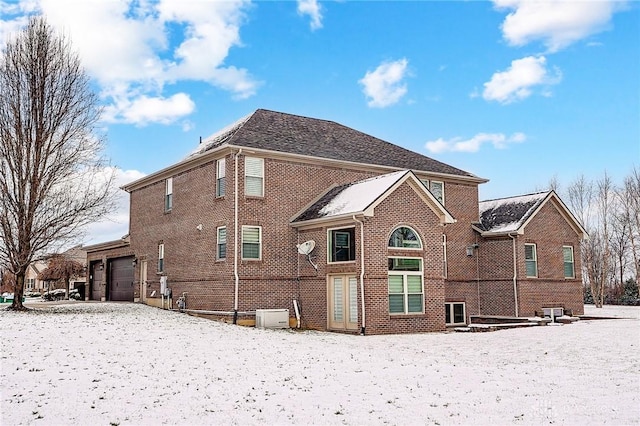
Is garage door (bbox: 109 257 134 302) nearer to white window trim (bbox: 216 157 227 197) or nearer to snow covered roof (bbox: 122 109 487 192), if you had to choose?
snow covered roof (bbox: 122 109 487 192)

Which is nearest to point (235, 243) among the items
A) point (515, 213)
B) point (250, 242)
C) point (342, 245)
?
point (250, 242)

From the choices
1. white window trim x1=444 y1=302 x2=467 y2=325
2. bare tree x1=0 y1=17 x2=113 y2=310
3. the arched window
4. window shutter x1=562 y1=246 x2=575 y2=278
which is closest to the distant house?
bare tree x1=0 y1=17 x2=113 y2=310

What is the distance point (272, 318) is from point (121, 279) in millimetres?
13455

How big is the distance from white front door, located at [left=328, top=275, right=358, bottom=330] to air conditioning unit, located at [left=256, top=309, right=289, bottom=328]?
5.11 feet

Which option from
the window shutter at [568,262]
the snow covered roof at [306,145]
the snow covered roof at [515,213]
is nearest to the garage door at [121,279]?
the snow covered roof at [306,145]

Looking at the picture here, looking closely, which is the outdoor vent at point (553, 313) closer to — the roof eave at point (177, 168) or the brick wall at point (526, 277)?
the brick wall at point (526, 277)

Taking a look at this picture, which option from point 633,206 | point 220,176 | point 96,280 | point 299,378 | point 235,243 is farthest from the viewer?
point 633,206

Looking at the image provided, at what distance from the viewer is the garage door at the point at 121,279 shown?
1189 inches

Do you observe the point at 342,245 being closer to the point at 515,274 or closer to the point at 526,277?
the point at 515,274

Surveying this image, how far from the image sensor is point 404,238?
20.7 metres

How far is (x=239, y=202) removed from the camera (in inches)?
856

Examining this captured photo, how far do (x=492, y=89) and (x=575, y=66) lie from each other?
3.89m

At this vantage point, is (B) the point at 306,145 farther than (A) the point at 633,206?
No

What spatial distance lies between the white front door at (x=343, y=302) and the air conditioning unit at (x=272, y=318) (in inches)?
61.4
